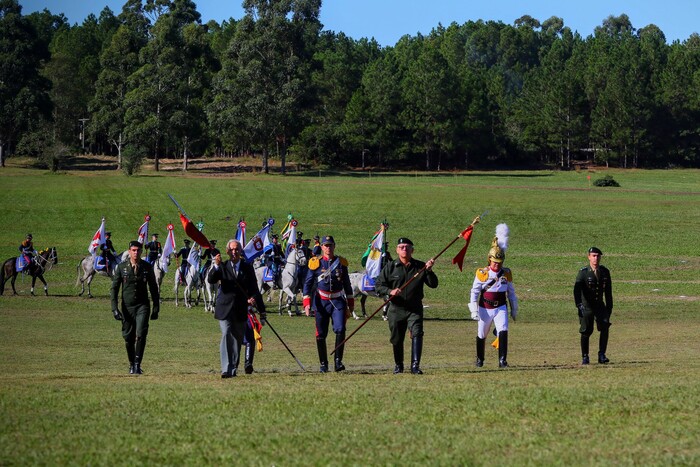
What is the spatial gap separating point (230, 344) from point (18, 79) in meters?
96.3

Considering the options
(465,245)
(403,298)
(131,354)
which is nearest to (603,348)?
(465,245)

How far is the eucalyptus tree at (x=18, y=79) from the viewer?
341 feet

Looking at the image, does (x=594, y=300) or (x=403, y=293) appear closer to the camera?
(x=403, y=293)

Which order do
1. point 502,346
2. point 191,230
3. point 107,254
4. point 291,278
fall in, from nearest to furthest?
point 191,230 → point 502,346 → point 291,278 → point 107,254

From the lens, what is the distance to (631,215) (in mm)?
63844

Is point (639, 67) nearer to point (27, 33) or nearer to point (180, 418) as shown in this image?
point (27, 33)

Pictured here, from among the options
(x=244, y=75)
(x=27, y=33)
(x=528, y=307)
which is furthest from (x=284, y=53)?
(x=528, y=307)

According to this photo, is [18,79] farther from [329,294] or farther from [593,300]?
[593,300]

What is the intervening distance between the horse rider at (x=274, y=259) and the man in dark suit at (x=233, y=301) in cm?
1504

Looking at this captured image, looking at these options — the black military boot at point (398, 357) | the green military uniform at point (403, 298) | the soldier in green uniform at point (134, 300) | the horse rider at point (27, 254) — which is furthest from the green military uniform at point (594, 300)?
the horse rider at point (27, 254)

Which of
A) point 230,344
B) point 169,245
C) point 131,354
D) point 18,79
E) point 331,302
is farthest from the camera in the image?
point 18,79

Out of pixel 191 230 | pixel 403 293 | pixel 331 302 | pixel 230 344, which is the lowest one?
pixel 230 344

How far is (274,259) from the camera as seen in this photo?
32.3m

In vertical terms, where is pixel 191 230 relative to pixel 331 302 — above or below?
above
